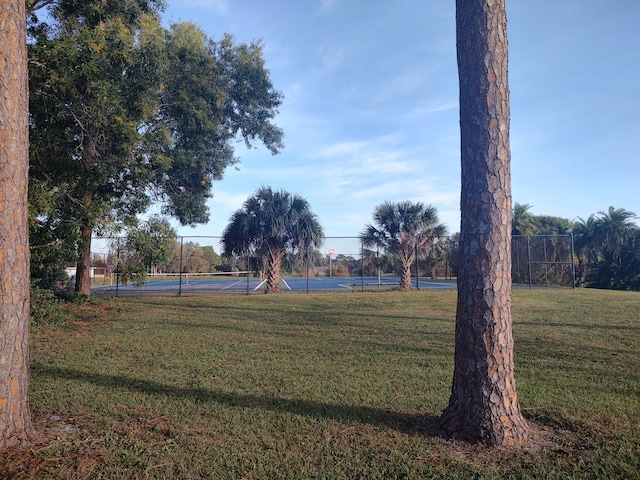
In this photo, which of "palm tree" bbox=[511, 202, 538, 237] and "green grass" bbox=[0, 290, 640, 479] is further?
"palm tree" bbox=[511, 202, 538, 237]

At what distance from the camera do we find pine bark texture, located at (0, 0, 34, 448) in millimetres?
3062

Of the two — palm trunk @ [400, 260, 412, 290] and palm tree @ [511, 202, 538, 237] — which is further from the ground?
palm tree @ [511, 202, 538, 237]

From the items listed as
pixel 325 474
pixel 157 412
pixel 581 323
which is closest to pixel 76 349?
pixel 157 412

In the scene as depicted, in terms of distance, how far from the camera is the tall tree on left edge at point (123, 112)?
27.9ft

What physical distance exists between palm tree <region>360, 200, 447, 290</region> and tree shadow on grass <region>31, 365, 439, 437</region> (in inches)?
680

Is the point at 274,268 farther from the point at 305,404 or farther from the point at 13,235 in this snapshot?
the point at 13,235

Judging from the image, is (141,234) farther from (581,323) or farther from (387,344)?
(581,323)

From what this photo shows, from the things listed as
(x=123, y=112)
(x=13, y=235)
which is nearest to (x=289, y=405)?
(x=13, y=235)

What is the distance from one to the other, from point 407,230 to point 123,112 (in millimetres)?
14984

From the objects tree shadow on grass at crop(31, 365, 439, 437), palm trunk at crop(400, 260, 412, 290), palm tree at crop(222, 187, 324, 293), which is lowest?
tree shadow on grass at crop(31, 365, 439, 437)

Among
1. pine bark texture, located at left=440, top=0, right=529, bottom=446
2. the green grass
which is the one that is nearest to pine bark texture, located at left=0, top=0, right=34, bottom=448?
the green grass

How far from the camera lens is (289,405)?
4.08 metres

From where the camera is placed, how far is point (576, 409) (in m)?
3.88

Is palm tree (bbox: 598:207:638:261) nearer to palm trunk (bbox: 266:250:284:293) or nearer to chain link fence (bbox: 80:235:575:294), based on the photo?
chain link fence (bbox: 80:235:575:294)
